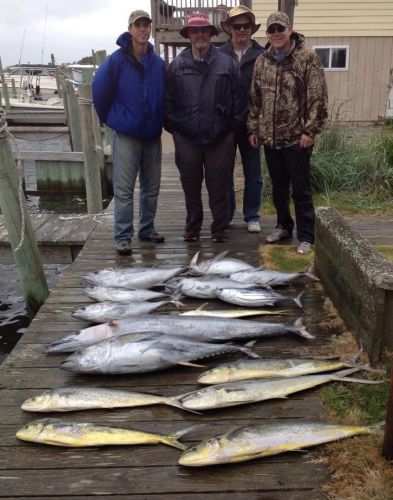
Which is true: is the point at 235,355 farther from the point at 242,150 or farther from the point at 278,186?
the point at 242,150

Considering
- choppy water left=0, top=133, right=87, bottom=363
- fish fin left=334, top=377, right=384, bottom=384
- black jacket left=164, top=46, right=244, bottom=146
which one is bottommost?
choppy water left=0, top=133, right=87, bottom=363

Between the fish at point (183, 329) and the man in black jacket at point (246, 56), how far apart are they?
7.64 feet

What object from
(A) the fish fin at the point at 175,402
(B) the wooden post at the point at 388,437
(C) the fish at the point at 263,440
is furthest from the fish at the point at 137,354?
(B) the wooden post at the point at 388,437

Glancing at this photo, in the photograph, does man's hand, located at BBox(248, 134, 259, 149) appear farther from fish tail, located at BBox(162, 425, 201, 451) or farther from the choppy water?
fish tail, located at BBox(162, 425, 201, 451)

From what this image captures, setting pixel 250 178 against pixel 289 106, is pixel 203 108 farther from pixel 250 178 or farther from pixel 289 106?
pixel 250 178

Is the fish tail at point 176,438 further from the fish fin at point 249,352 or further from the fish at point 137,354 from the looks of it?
the fish fin at point 249,352

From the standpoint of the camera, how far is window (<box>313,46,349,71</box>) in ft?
52.4

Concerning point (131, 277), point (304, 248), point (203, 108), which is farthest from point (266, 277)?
point (203, 108)

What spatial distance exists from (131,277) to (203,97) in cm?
175

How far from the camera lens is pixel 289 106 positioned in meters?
4.57

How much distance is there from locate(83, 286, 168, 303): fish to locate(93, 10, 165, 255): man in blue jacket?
1183mm

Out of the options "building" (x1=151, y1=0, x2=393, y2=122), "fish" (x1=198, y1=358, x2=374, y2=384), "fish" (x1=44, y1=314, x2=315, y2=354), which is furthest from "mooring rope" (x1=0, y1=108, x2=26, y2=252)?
"building" (x1=151, y1=0, x2=393, y2=122)

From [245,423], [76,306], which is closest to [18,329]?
[76,306]

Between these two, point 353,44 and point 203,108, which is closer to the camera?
point 203,108
